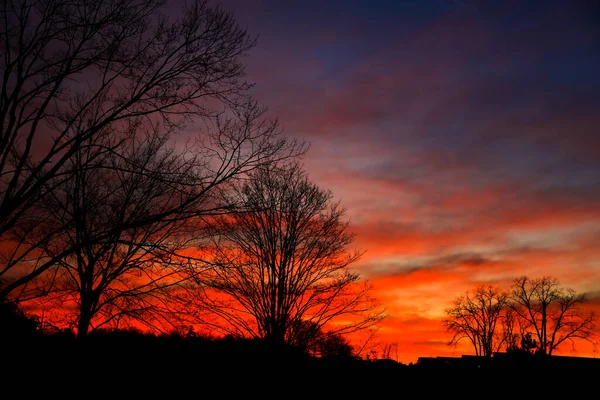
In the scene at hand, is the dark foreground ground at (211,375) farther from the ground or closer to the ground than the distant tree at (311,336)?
closer to the ground

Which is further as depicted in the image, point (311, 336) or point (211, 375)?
point (311, 336)

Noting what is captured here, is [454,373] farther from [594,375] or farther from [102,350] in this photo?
[102,350]

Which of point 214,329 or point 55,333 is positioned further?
point 214,329

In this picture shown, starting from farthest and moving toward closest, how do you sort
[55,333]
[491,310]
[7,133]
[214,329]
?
[491,310], [214,329], [55,333], [7,133]

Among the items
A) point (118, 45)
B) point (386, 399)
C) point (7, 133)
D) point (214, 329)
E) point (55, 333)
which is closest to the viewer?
point (7, 133)

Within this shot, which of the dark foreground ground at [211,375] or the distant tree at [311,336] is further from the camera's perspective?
the distant tree at [311,336]

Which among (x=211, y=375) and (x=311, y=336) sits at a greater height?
(x=311, y=336)

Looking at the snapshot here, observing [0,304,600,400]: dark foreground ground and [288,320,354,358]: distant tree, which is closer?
[0,304,600,400]: dark foreground ground

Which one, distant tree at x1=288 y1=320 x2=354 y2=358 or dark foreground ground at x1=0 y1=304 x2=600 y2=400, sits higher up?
distant tree at x1=288 y1=320 x2=354 y2=358

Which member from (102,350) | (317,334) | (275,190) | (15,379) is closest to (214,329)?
(317,334)

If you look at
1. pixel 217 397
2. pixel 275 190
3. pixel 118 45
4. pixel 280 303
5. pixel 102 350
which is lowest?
pixel 217 397

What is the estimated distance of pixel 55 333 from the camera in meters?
12.1

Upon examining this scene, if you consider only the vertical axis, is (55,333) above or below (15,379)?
above

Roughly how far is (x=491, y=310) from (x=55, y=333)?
2205 inches
